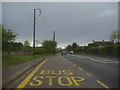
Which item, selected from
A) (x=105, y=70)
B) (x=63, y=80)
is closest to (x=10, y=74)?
(x=63, y=80)

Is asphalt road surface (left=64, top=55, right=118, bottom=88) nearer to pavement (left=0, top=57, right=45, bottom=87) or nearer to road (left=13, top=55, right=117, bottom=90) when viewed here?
road (left=13, top=55, right=117, bottom=90)

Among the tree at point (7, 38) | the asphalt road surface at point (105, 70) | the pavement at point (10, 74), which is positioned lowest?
the asphalt road surface at point (105, 70)

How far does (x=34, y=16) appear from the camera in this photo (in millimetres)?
38656

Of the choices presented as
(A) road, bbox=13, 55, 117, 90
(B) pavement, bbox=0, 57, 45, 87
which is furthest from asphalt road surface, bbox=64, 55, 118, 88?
(B) pavement, bbox=0, 57, 45, 87

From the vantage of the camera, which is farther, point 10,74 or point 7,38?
point 7,38

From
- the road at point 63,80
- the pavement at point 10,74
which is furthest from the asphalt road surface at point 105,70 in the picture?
the pavement at point 10,74

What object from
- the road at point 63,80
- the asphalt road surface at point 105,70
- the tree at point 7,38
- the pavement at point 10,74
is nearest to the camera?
the road at point 63,80

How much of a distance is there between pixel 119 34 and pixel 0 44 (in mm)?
68864

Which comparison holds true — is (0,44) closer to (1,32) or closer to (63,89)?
(1,32)

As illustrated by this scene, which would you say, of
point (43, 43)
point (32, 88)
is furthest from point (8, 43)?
point (43, 43)

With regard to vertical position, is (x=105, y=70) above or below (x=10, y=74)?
below

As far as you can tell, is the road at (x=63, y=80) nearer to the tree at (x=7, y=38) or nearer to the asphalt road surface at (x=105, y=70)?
the asphalt road surface at (x=105, y=70)

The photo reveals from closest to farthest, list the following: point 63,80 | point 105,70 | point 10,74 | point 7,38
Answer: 1. point 63,80
2. point 10,74
3. point 105,70
4. point 7,38

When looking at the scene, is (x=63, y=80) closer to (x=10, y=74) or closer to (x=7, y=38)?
(x=10, y=74)
